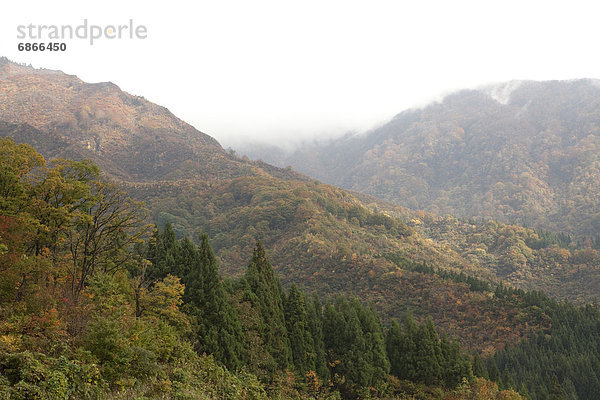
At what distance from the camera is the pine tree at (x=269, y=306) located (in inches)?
1357

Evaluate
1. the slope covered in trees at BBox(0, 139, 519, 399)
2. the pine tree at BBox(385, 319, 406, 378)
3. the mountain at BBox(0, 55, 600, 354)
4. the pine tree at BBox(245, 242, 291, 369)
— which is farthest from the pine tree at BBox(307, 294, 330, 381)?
the mountain at BBox(0, 55, 600, 354)

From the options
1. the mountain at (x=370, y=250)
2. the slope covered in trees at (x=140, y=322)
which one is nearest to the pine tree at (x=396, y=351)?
the slope covered in trees at (x=140, y=322)

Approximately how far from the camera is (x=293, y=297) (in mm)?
41625

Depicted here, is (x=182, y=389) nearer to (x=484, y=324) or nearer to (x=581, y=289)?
(x=484, y=324)

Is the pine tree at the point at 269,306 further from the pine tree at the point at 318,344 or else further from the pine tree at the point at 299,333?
the pine tree at the point at 318,344

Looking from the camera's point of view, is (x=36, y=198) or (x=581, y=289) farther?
(x=581, y=289)

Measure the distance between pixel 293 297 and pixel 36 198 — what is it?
25458mm

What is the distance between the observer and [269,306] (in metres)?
37.3

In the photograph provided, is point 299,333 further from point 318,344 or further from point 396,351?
point 396,351

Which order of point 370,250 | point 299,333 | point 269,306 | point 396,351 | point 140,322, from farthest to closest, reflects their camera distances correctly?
point 370,250 → point 396,351 → point 299,333 → point 269,306 → point 140,322

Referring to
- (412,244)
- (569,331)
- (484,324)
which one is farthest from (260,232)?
(569,331)

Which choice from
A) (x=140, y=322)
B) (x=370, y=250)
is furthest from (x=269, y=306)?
(x=370, y=250)

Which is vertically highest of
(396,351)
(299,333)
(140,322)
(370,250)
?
(140,322)

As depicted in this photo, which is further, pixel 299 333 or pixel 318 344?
pixel 318 344
